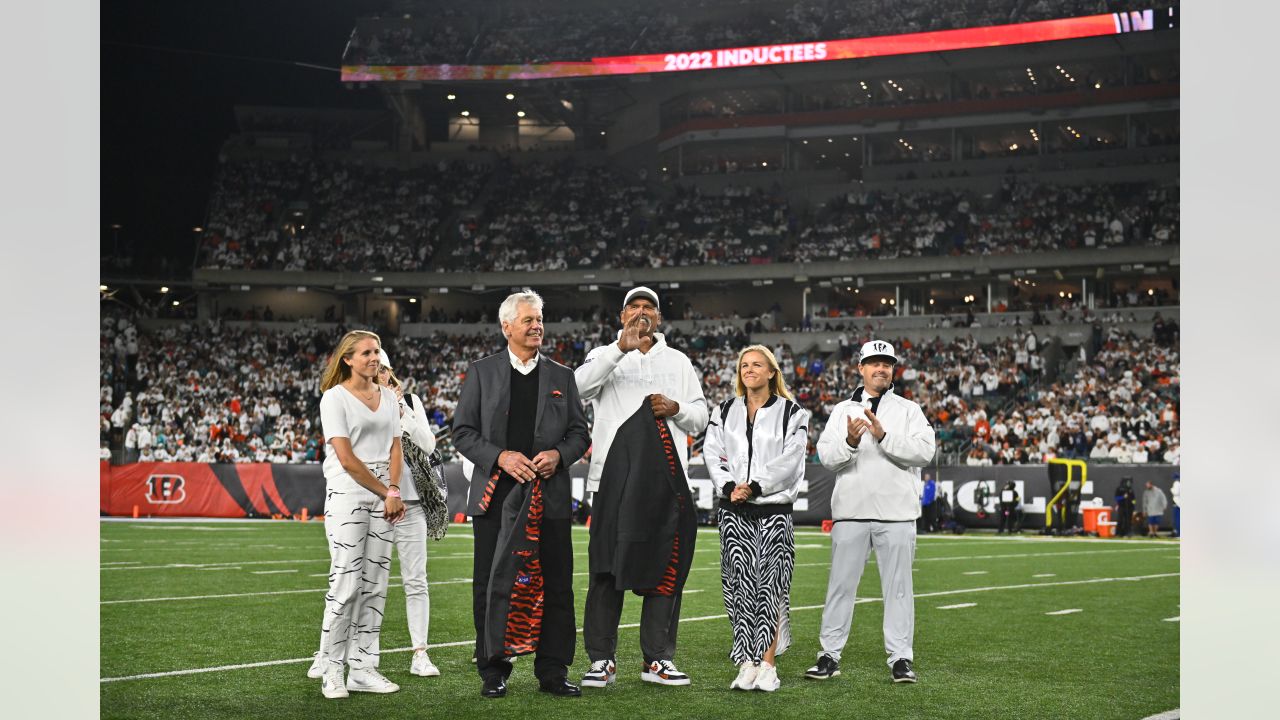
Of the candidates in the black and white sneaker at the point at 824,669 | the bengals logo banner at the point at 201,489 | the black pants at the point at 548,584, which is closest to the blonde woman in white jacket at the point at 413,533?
the black pants at the point at 548,584

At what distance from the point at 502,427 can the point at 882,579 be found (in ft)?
8.12

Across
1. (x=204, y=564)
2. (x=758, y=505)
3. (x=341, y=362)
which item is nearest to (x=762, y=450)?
(x=758, y=505)

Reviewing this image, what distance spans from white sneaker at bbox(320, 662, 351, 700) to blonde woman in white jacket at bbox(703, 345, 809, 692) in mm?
2148

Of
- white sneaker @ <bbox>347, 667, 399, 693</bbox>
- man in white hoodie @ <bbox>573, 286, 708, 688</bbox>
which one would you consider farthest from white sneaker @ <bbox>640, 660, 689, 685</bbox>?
white sneaker @ <bbox>347, 667, 399, 693</bbox>

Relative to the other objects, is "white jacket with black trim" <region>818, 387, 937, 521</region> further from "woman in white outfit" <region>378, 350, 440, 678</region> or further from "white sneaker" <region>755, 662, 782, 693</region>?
"woman in white outfit" <region>378, 350, 440, 678</region>

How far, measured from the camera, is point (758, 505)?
7277mm

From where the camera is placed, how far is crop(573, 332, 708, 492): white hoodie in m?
7.40

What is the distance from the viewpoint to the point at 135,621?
980cm

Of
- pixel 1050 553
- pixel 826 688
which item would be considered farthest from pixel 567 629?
pixel 1050 553

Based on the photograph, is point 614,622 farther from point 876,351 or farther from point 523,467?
point 876,351

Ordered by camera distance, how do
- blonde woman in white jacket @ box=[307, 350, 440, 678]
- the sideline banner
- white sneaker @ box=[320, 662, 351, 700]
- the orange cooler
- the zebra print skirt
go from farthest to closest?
1. the sideline banner
2. the orange cooler
3. blonde woman in white jacket @ box=[307, 350, 440, 678]
4. the zebra print skirt
5. white sneaker @ box=[320, 662, 351, 700]

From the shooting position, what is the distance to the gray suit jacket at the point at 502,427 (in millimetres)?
6805

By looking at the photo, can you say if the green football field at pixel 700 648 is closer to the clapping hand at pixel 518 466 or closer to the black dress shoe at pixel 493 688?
the black dress shoe at pixel 493 688
